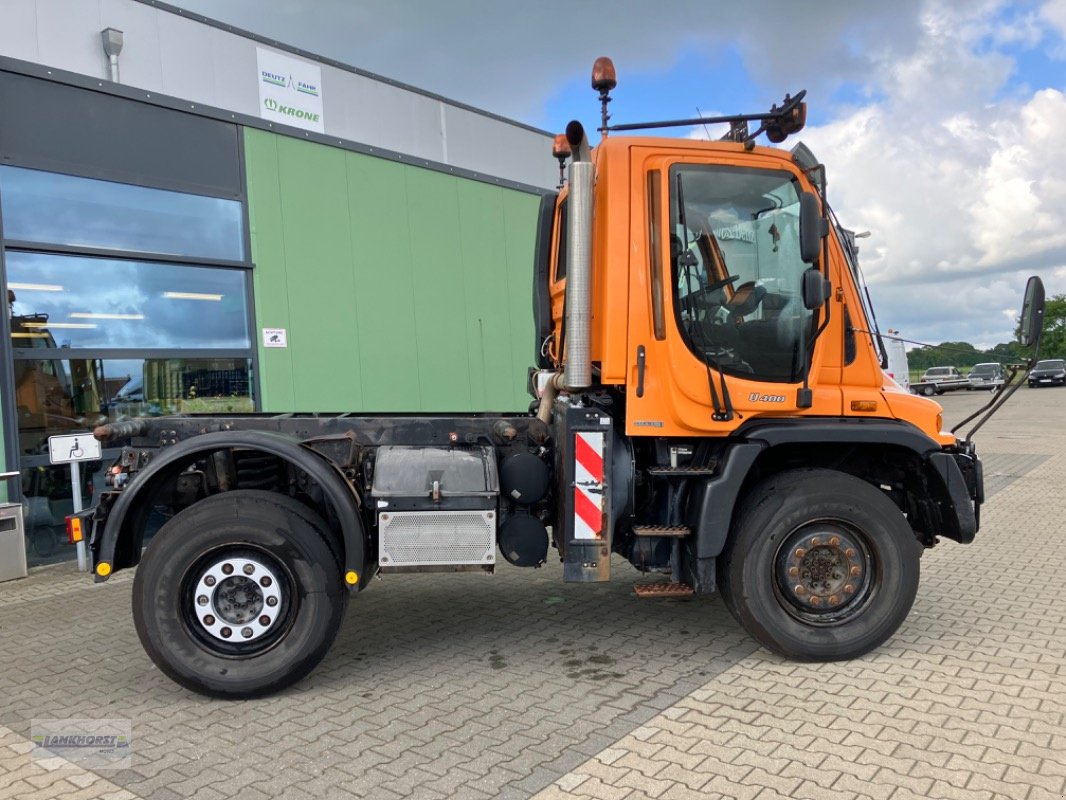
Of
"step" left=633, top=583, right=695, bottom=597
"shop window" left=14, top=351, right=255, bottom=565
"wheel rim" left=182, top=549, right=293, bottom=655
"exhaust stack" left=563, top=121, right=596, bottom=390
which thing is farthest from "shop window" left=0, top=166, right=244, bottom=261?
"step" left=633, top=583, right=695, bottom=597

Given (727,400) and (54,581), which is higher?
(727,400)

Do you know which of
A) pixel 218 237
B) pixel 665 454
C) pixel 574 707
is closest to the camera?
pixel 574 707

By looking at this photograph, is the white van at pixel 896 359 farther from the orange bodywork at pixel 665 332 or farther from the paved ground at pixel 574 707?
the paved ground at pixel 574 707

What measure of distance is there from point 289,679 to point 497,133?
8.87m

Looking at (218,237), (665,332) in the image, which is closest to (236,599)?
(665,332)

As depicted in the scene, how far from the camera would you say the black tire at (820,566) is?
421cm

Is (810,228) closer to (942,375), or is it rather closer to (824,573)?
(824,573)

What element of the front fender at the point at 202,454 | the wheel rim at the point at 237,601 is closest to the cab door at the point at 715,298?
the front fender at the point at 202,454

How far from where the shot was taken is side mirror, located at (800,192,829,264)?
3.96 meters

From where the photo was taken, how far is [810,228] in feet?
13.0

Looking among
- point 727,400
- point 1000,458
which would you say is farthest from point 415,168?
point 1000,458

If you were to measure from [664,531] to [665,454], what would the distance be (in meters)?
0.45

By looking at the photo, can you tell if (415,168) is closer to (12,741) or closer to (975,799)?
(12,741)

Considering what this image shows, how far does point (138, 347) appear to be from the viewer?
25.4 ft
